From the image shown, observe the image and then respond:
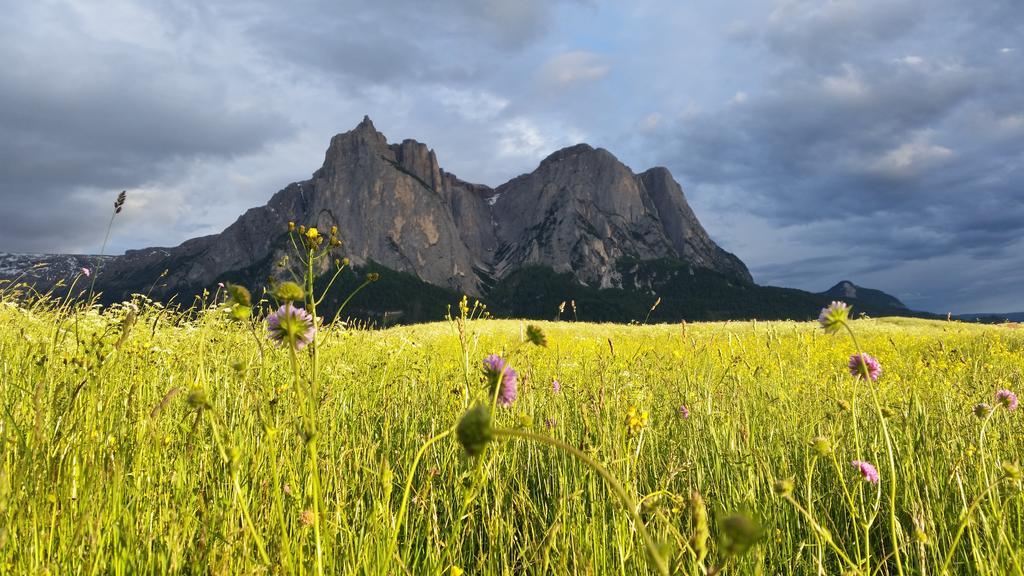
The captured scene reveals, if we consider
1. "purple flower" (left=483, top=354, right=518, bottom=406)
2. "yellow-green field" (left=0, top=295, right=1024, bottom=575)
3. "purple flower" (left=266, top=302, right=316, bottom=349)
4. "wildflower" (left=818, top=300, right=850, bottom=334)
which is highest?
"wildflower" (left=818, top=300, right=850, bottom=334)

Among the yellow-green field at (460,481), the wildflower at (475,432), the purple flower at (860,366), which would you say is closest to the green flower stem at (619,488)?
the wildflower at (475,432)

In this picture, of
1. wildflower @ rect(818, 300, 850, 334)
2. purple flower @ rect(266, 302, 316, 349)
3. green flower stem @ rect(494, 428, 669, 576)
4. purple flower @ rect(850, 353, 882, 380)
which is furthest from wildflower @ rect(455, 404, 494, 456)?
purple flower @ rect(850, 353, 882, 380)

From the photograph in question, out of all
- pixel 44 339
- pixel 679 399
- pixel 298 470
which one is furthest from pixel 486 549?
pixel 44 339

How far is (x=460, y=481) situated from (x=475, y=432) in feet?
6.82

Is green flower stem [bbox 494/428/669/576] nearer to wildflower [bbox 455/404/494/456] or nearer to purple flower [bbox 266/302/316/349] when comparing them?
wildflower [bbox 455/404/494/456]

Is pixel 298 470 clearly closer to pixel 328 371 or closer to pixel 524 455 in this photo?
pixel 524 455

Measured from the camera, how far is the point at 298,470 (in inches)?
115

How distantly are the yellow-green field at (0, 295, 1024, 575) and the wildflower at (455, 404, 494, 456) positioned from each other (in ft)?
0.64

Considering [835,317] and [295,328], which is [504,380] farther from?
[835,317]

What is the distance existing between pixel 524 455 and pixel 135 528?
220 cm

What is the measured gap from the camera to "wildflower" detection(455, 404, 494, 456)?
2.48 feet

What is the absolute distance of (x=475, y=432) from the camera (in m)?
0.77

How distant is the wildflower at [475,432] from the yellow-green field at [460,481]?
19cm

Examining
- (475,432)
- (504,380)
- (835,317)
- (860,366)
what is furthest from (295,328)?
(860,366)
